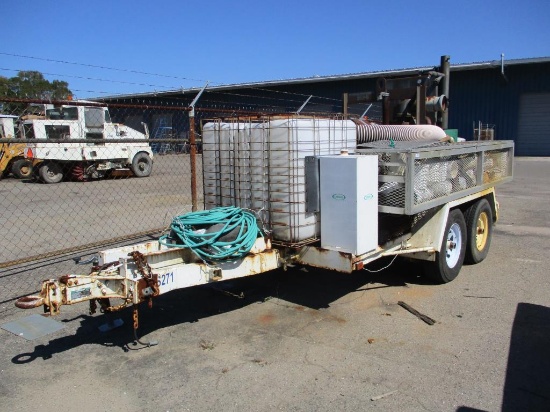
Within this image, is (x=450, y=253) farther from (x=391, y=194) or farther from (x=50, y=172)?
(x=50, y=172)

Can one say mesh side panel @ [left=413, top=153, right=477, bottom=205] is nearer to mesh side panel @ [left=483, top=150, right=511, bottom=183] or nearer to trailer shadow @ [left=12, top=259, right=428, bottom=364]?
mesh side panel @ [left=483, top=150, right=511, bottom=183]

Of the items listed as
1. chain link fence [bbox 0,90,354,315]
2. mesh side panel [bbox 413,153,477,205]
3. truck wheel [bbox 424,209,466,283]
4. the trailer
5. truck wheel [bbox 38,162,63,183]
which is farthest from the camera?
truck wheel [bbox 38,162,63,183]

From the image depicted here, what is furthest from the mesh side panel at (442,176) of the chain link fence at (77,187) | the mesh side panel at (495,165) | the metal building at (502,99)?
the metal building at (502,99)

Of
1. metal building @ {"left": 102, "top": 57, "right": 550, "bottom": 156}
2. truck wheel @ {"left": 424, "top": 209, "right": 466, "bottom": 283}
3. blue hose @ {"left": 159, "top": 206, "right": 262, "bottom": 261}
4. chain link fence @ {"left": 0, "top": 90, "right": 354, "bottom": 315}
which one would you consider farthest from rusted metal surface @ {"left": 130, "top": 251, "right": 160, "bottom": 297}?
metal building @ {"left": 102, "top": 57, "right": 550, "bottom": 156}

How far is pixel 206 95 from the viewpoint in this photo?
3544 cm

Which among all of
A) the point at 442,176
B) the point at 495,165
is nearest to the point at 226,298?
the point at 442,176

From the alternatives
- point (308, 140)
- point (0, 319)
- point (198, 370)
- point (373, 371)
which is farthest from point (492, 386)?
point (0, 319)

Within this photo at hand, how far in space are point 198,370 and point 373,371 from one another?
134 cm

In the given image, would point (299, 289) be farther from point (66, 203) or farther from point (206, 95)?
point (206, 95)

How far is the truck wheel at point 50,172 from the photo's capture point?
1714 cm

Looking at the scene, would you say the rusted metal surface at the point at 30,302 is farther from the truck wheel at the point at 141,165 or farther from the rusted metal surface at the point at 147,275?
the truck wheel at the point at 141,165

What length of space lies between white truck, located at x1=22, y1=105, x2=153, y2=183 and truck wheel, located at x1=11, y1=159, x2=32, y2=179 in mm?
1296

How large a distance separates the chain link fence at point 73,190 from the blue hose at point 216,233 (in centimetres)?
189

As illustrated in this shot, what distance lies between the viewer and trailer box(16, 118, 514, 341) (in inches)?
158
